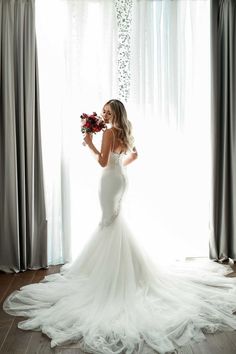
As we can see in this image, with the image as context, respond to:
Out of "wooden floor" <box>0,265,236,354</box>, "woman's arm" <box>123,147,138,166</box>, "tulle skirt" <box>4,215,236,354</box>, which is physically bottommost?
"wooden floor" <box>0,265,236,354</box>

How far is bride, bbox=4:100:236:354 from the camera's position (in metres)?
2.80

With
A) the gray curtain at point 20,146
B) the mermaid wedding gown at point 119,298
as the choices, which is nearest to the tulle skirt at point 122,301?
the mermaid wedding gown at point 119,298

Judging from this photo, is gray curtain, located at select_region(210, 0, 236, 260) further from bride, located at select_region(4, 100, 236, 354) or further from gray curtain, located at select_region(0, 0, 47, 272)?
gray curtain, located at select_region(0, 0, 47, 272)

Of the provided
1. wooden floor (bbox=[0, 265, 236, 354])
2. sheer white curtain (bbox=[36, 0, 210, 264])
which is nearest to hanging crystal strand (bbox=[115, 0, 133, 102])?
sheer white curtain (bbox=[36, 0, 210, 264])

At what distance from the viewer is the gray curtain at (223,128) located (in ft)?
14.9

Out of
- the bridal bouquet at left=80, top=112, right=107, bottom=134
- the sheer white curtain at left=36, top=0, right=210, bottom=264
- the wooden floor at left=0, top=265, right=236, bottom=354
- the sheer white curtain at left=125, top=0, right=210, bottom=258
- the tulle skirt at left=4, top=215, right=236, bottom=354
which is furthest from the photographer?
the sheer white curtain at left=125, top=0, right=210, bottom=258

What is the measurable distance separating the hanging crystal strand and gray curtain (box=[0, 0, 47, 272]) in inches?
35.0

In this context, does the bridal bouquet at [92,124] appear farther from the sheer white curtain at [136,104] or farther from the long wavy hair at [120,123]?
the sheer white curtain at [136,104]

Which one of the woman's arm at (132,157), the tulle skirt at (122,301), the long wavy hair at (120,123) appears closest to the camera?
the tulle skirt at (122,301)

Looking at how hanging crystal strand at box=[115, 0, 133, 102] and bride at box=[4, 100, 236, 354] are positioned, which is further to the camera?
hanging crystal strand at box=[115, 0, 133, 102]

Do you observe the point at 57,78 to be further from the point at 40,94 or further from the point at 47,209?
the point at 47,209

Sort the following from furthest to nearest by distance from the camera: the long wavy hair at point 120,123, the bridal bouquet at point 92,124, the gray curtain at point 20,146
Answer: the gray curtain at point 20,146 < the bridal bouquet at point 92,124 < the long wavy hair at point 120,123

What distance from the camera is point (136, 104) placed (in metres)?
4.51

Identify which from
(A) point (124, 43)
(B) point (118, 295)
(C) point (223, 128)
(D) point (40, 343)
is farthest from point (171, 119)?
(D) point (40, 343)
